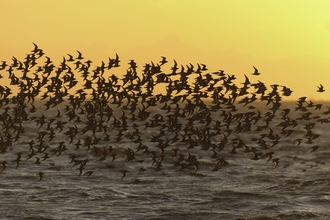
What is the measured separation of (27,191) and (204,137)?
20834mm

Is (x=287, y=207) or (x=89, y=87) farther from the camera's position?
(x=287, y=207)

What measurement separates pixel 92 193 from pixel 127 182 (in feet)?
21.6

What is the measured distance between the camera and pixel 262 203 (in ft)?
149

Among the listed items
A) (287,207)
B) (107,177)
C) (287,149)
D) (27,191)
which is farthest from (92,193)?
(287,149)

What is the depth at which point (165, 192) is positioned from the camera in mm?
49750

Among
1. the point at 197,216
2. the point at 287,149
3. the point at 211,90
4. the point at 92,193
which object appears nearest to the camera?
the point at 211,90

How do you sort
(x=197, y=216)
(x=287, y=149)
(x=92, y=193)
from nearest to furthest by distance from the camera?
(x=197, y=216) → (x=92, y=193) → (x=287, y=149)

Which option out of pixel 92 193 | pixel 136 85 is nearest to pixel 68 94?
pixel 136 85

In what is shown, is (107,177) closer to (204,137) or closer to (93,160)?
(93,160)

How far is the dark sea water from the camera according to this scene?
41875 millimetres

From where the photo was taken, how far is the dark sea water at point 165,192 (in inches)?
1649

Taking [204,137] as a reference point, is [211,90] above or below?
above

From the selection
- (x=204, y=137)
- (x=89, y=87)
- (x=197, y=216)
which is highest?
(x=89, y=87)

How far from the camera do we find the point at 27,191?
49438mm
